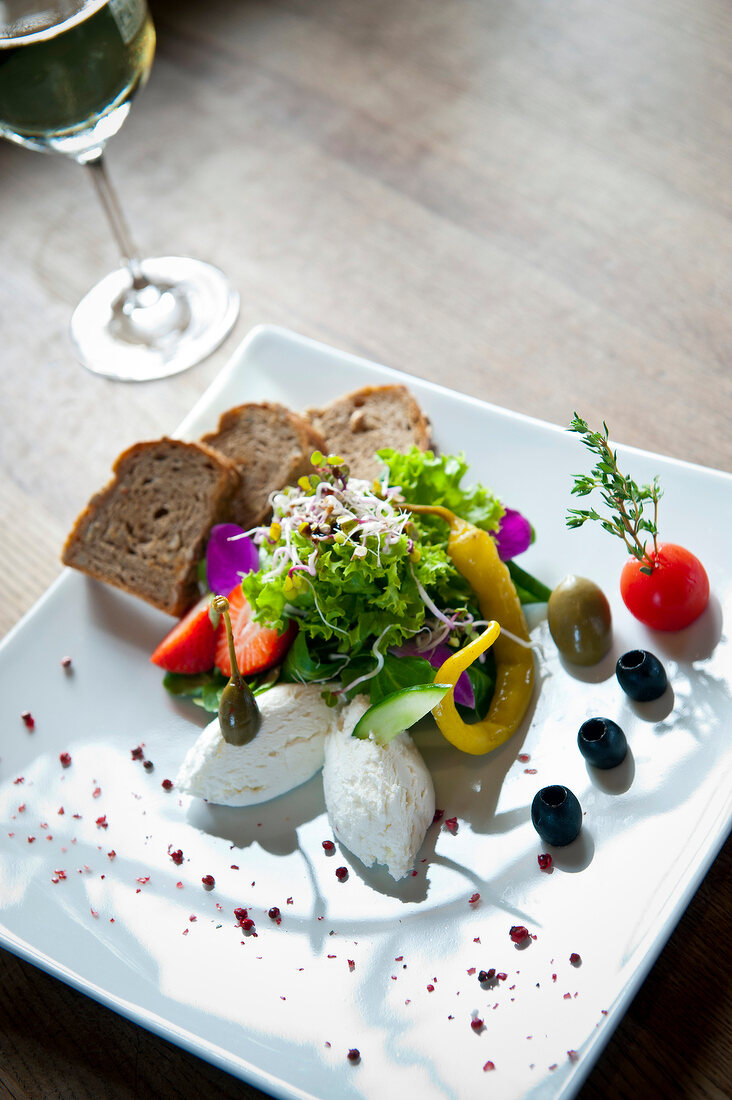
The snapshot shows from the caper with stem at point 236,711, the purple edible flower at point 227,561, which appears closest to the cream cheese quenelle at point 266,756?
the caper with stem at point 236,711

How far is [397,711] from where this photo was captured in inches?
61.9

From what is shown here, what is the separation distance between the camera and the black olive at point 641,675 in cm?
155

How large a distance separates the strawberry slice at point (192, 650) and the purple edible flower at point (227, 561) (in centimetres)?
12

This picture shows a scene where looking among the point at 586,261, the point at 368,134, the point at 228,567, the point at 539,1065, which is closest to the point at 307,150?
the point at 368,134

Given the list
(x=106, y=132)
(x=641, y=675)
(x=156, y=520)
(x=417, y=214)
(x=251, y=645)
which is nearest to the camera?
(x=641, y=675)

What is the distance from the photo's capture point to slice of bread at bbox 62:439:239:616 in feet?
6.63

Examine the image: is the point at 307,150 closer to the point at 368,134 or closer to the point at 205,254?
the point at 368,134

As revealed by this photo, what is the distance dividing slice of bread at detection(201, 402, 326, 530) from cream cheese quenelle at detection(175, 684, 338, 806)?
1.68ft

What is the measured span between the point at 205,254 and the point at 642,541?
170cm

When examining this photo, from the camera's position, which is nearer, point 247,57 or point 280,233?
point 280,233

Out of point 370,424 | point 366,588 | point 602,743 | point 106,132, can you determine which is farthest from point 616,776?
point 106,132

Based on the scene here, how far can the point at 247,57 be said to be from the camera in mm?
3404

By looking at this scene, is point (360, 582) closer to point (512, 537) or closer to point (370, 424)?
point (512, 537)

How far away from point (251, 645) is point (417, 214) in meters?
1.55
